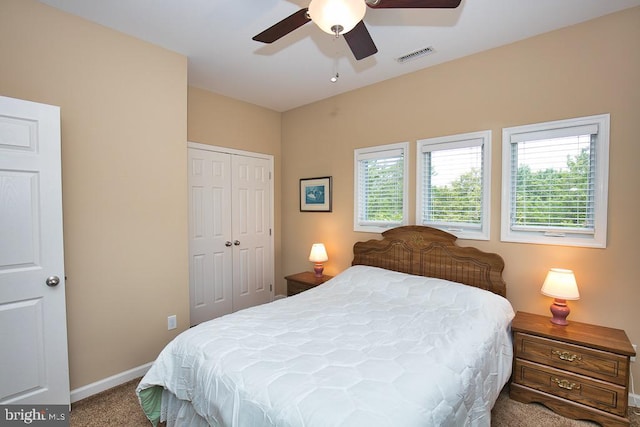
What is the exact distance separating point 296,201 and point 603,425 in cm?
345

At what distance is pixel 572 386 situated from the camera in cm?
200

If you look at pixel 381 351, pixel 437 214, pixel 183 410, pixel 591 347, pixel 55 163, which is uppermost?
pixel 55 163

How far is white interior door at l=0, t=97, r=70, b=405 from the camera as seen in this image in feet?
5.96

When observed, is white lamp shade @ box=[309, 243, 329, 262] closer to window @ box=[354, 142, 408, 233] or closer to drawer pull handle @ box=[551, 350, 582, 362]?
window @ box=[354, 142, 408, 233]

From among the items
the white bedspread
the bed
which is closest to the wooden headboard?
the bed

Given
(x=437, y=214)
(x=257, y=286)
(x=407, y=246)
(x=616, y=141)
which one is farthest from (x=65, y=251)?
(x=616, y=141)

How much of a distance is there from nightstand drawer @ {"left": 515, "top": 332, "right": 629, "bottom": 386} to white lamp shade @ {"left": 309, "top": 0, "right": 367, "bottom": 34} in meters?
2.32

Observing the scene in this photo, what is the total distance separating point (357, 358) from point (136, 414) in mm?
1690

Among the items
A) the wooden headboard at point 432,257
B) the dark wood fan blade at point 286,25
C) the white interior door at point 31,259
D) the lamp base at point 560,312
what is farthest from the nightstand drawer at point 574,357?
the white interior door at point 31,259

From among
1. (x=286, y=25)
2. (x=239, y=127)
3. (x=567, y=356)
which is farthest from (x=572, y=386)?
(x=239, y=127)

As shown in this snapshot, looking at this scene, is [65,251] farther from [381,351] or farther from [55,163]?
[381,351]

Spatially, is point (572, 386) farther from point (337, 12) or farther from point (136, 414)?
point (136, 414)

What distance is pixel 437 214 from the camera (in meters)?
2.98

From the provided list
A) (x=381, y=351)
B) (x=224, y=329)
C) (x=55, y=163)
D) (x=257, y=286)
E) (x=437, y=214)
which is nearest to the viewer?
(x=381, y=351)
